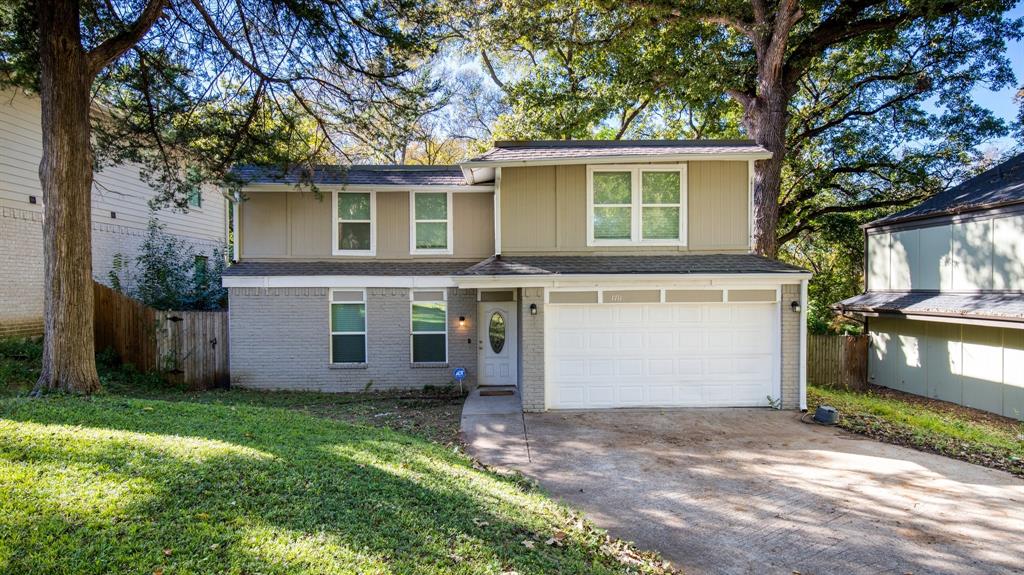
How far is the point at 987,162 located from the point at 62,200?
25148 mm

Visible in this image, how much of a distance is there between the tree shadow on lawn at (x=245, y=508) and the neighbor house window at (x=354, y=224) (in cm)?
660

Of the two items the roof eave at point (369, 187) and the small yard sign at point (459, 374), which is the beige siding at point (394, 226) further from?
the small yard sign at point (459, 374)

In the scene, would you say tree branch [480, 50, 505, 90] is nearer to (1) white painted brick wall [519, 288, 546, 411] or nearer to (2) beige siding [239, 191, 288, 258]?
(2) beige siding [239, 191, 288, 258]

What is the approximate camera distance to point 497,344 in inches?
466

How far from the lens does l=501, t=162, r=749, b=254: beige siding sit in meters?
10.6

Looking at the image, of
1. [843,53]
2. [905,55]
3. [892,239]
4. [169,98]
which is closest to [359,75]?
[169,98]

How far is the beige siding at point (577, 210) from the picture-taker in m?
10.6

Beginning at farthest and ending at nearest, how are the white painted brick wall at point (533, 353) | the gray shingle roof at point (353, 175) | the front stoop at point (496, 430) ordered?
the gray shingle roof at point (353, 175) < the white painted brick wall at point (533, 353) < the front stoop at point (496, 430)

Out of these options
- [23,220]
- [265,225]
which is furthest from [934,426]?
[23,220]

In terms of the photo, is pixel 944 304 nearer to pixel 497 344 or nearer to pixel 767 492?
pixel 767 492

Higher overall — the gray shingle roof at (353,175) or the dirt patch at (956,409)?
the gray shingle roof at (353,175)

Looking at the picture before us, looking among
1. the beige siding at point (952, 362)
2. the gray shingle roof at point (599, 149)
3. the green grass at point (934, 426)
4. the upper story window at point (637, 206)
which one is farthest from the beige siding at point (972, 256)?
the upper story window at point (637, 206)

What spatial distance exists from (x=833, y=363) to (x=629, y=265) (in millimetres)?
8207

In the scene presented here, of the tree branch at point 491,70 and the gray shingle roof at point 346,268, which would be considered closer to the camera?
the gray shingle roof at point 346,268
